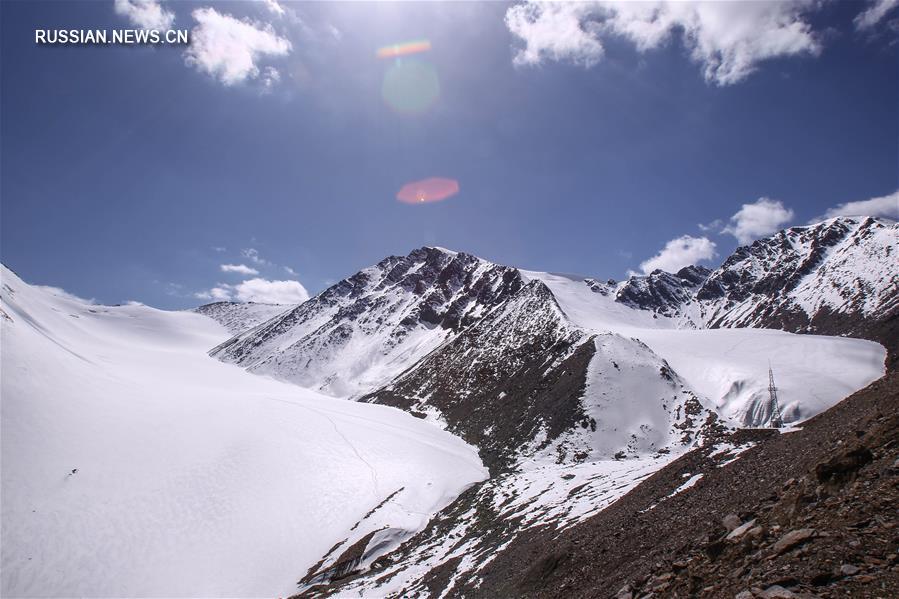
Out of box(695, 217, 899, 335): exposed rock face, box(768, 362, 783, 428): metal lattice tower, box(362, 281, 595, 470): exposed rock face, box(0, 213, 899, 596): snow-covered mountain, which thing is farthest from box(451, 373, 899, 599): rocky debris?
box(695, 217, 899, 335): exposed rock face

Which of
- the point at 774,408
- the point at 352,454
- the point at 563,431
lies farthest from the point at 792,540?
the point at 774,408

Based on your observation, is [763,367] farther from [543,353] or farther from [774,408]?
[543,353]

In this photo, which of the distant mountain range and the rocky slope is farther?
the distant mountain range

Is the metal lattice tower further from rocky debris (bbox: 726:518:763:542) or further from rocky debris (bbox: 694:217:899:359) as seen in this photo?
rocky debris (bbox: 694:217:899:359)

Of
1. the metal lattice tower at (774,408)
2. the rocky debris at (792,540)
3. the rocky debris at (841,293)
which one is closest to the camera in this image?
the rocky debris at (792,540)

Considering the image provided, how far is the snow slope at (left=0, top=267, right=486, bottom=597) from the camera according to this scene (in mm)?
27219

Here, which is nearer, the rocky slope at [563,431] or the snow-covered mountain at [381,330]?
the rocky slope at [563,431]

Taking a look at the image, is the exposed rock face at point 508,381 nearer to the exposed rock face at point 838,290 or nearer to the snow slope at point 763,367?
the snow slope at point 763,367

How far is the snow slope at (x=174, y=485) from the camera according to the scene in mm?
27219

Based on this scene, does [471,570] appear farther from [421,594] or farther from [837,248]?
[837,248]

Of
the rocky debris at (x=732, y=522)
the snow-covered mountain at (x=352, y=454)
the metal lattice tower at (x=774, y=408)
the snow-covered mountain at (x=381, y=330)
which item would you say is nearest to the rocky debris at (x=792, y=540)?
the rocky debris at (x=732, y=522)

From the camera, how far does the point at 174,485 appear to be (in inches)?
1372

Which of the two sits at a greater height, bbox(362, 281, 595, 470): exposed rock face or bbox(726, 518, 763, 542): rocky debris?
bbox(362, 281, 595, 470): exposed rock face

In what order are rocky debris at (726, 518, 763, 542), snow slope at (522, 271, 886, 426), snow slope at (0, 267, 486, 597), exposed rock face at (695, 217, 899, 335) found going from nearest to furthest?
rocky debris at (726, 518, 763, 542) → snow slope at (0, 267, 486, 597) → snow slope at (522, 271, 886, 426) → exposed rock face at (695, 217, 899, 335)
